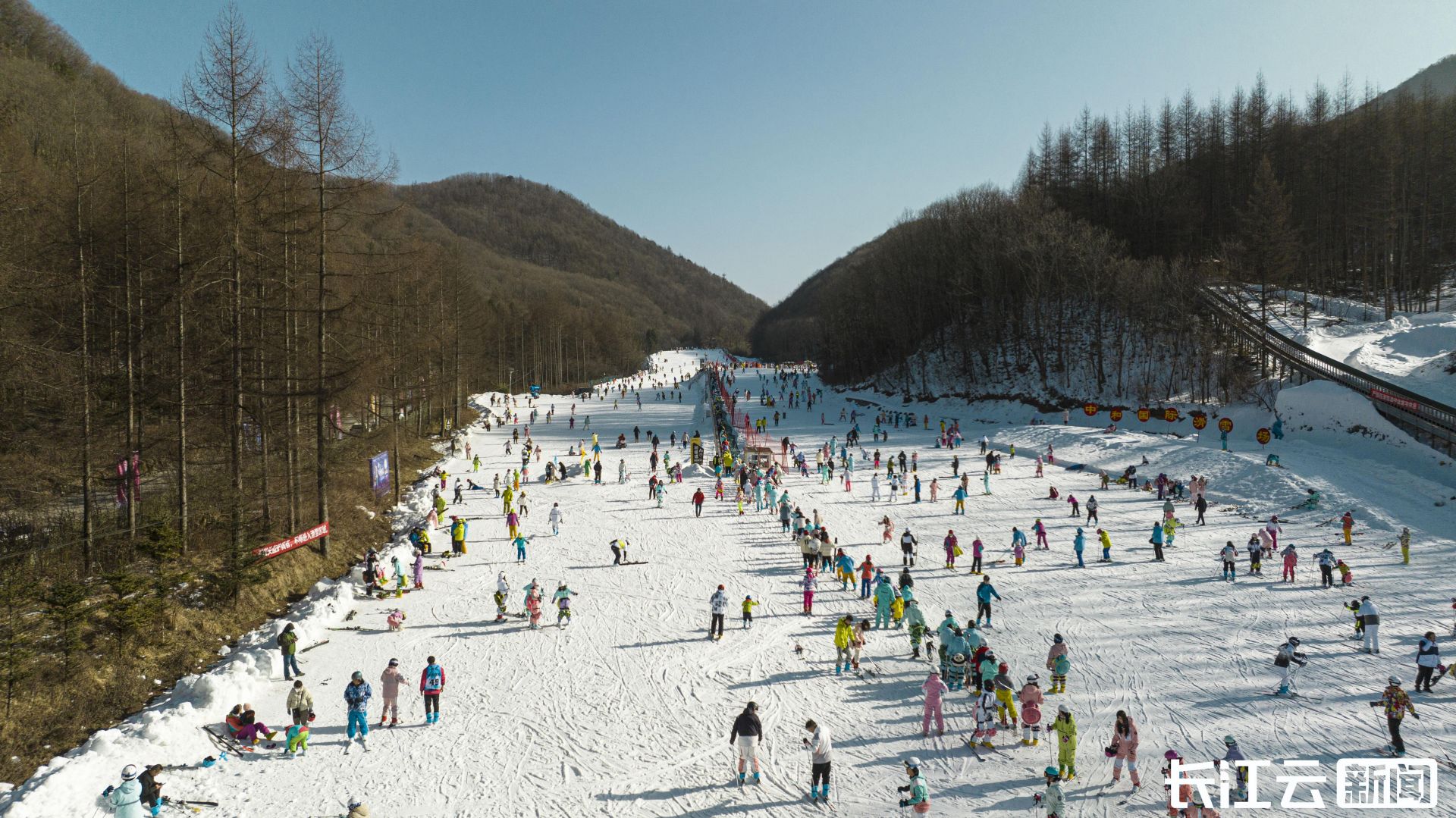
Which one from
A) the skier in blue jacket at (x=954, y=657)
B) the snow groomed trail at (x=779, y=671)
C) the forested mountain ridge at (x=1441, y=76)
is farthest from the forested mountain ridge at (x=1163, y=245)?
the forested mountain ridge at (x=1441, y=76)

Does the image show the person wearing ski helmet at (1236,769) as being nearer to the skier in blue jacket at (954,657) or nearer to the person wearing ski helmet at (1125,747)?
the person wearing ski helmet at (1125,747)

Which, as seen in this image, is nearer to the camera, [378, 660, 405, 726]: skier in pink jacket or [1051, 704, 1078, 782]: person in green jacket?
[1051, 704, 1078, 782]: person in green jacket

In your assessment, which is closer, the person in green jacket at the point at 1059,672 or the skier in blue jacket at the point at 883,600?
the person in green jacket at the point at 1059,672

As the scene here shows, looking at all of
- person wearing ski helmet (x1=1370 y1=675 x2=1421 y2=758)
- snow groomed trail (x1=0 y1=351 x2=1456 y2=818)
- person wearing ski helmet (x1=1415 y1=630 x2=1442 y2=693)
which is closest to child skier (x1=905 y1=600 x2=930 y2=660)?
snow groomed trail (x1=0 y1=351 x2=1456 y2=818)

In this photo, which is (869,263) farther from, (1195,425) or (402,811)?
(402,811)

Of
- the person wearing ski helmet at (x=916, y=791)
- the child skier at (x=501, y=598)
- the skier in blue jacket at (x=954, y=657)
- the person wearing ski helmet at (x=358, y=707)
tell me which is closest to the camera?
the person wearing ski helmet at (x=916, y=791)

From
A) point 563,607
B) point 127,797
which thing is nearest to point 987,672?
point 563,607

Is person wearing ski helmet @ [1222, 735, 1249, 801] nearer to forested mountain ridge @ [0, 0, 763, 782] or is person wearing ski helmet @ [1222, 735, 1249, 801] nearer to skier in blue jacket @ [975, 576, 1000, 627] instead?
skier in blue jacket @ [975, 576, 1000, 627]

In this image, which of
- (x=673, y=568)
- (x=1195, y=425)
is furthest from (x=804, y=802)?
(x=1195, y=425)
